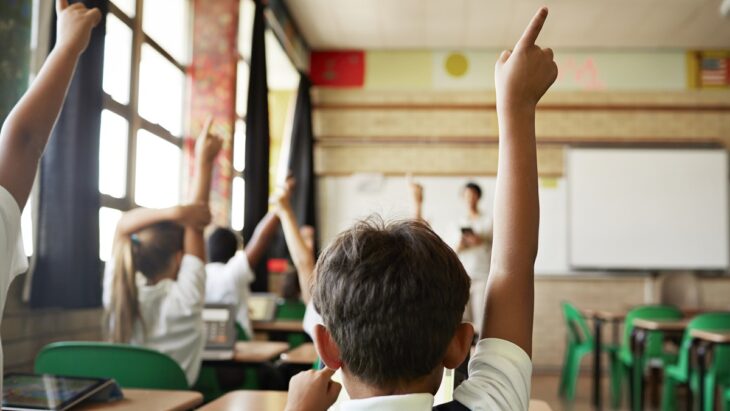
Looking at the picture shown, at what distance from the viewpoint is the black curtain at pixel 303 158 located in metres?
7.46

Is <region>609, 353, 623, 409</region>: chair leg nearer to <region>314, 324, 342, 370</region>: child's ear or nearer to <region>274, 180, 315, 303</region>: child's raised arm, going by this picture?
<region>274, 180, 315, 303</region>: child's raised arm

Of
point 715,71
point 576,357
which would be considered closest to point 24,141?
point 576,357

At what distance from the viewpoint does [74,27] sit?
3.84ft

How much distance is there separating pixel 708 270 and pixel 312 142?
4.46 metres

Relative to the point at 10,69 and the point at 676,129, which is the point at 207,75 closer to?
the point at 10,69

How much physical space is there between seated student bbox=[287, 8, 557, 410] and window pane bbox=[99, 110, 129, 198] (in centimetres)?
333

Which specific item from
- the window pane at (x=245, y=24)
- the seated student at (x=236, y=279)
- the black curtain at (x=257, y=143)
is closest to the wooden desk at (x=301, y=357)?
the seated student at (x=236, y=279)

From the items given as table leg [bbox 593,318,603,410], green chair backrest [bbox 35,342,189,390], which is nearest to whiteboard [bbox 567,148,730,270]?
table leg [bbox 593,318,603,410]

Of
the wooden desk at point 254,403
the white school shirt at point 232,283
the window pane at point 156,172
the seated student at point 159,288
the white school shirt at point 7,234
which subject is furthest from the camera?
the window pane at point 156,172

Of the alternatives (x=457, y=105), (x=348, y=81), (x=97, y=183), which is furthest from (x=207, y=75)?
(x=457, y=105)

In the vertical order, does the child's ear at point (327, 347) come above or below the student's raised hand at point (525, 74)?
below

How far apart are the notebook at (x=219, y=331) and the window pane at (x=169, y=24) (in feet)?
8.19

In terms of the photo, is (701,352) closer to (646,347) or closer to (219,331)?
(646,347)

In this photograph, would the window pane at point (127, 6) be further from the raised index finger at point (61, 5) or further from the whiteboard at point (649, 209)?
the whiteboard at point (649, 209)
